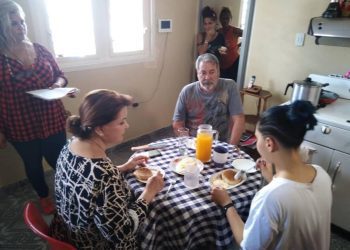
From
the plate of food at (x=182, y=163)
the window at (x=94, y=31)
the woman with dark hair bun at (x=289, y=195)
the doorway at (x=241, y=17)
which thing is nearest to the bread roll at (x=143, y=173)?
the plate of food at (x=182, y=163)

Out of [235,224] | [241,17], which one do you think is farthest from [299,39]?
[235,224]

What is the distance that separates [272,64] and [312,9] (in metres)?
0.57

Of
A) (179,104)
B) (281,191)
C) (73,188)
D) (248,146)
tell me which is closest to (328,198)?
(281,191)

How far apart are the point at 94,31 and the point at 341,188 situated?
93.7 inches

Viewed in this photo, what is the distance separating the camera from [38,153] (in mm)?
1900

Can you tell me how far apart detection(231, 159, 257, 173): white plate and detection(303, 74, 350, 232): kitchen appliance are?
24.3 inches

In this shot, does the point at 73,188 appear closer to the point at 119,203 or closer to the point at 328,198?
the point at 119,203

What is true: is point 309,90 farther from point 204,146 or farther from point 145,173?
point 145,173

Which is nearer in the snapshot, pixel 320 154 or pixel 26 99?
pixel 26 99

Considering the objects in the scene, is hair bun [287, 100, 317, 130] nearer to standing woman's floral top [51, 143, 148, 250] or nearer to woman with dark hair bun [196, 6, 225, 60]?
standing woman's floral top [51, 143, 148, 250]

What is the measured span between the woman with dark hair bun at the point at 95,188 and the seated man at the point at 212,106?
957 millimetres

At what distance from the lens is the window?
2156 millimetres

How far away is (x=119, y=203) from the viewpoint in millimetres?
943

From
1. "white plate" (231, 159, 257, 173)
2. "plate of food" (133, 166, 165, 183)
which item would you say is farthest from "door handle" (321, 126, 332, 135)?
"plate of food" (133, 166, 165, 183)
